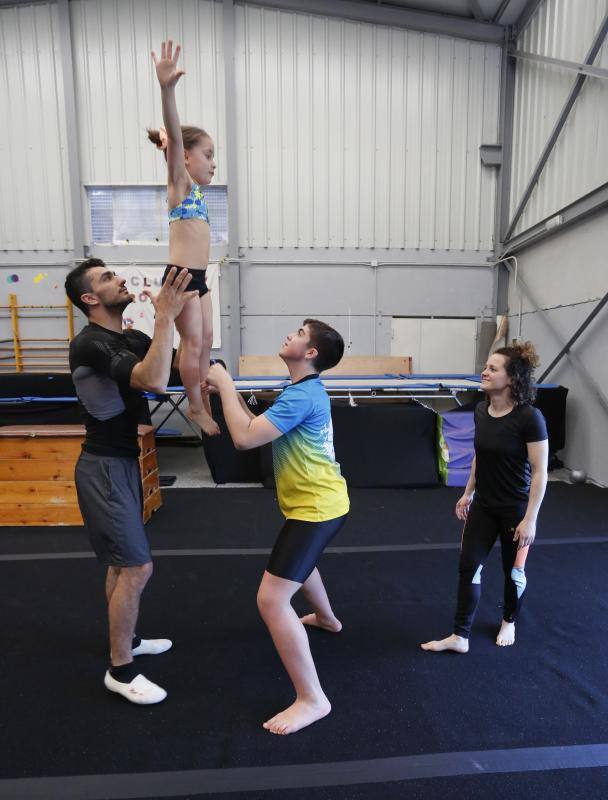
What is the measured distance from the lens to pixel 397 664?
2092 millimetres

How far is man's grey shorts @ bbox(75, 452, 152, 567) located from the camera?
1.79 metres

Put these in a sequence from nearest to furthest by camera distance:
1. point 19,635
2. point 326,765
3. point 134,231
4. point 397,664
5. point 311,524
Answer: point 326,765 → point 311,524 → point 397,664 → point 19,635 → point 134,231

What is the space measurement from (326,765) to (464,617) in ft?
3.00

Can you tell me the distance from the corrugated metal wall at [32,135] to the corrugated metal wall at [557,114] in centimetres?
606

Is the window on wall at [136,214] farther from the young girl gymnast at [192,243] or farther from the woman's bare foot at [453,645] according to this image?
the woman's bare foot at [453,645]

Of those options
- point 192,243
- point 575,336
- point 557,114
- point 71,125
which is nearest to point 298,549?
point 192,243

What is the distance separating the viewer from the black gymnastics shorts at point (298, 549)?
164 cm

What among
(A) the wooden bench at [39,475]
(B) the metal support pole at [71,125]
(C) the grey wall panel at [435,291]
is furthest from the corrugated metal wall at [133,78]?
(A) the wooden bench at [39,475]

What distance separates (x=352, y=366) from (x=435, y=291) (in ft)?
5.27

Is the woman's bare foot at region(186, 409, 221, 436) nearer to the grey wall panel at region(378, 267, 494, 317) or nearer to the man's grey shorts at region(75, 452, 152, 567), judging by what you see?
the man's grey shorts at region(75, 452, 152, 567)

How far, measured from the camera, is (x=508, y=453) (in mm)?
2070

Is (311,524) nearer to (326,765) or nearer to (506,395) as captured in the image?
(326,765)

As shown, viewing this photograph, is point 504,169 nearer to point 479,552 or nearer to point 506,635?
point 479,552

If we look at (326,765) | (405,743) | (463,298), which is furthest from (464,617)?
(463,298)
